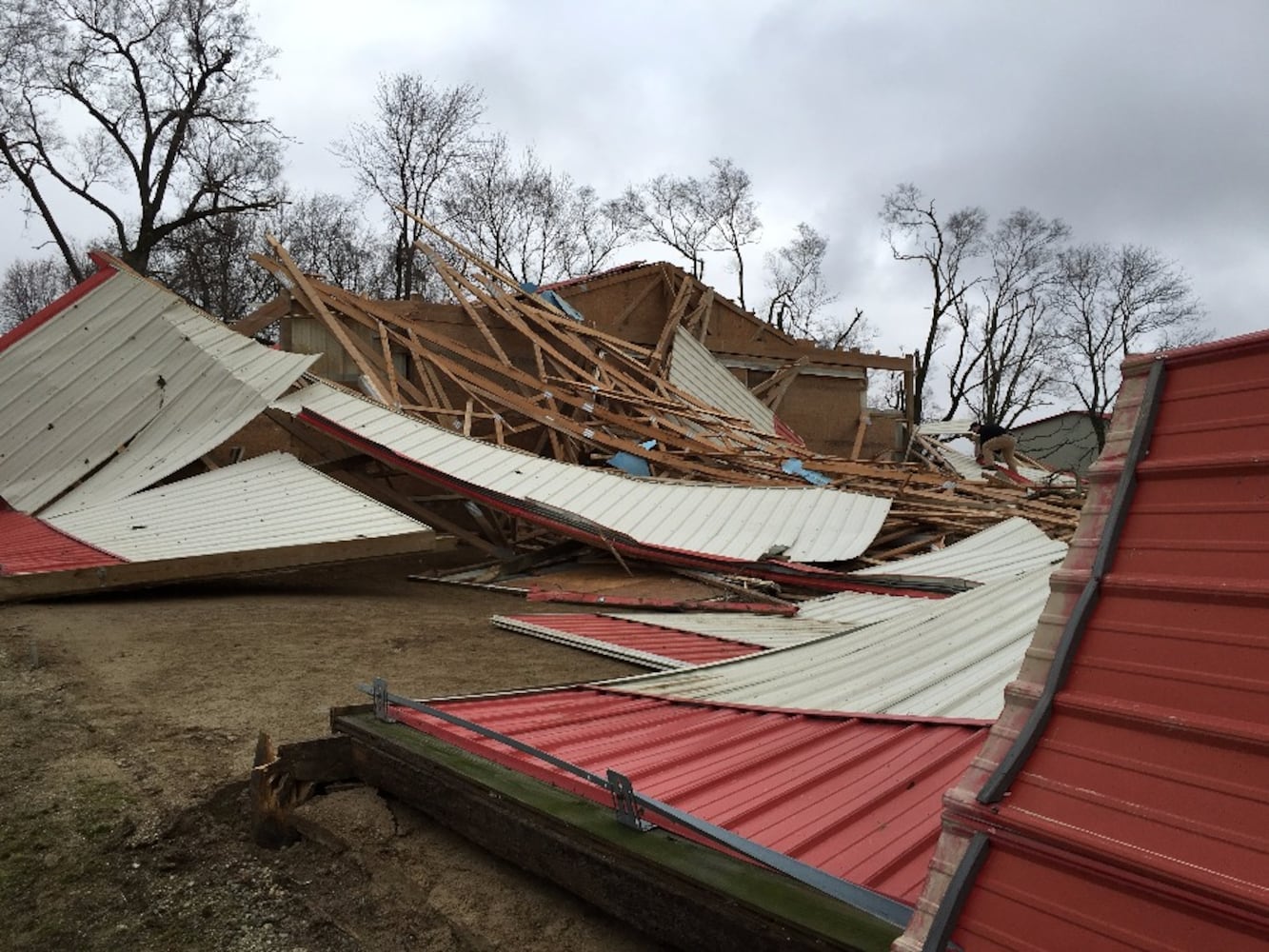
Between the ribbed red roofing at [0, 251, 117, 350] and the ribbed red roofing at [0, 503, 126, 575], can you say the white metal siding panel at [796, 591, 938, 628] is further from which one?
the ribbed red roofing at [0, 251, 117, 350]

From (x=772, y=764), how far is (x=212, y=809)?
2330mm

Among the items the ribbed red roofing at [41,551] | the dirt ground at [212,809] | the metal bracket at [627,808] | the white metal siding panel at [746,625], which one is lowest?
the ribbed red roofing at [41,551]

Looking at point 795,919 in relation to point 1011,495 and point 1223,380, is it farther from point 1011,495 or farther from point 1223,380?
point 1011,495

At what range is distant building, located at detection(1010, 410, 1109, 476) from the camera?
3922cm

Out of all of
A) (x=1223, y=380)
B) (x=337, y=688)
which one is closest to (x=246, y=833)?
(x=337, y=688)

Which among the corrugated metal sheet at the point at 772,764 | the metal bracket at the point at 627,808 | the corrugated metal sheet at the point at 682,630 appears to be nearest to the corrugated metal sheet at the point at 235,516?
the corrugated metal sheet at the point at 682,630

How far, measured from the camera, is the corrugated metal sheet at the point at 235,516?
26.9 ft

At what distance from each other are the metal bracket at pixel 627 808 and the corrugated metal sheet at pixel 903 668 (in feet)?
5.16

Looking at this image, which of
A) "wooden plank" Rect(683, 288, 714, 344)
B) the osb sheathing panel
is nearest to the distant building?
the osb sheathing panel

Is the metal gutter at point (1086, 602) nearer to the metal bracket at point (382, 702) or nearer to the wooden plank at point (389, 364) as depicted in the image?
the metal bracket at point (382, 702)

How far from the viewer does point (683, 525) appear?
33.7 feet

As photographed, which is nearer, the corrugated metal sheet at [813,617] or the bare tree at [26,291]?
the corrugated metal sheet at [813,617]

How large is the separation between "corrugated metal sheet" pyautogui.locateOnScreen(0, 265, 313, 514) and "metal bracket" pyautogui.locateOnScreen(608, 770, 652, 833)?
8.90 meters

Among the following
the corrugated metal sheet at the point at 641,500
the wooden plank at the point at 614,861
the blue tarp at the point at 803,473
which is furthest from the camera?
the blue tarp at the point at 803,473
